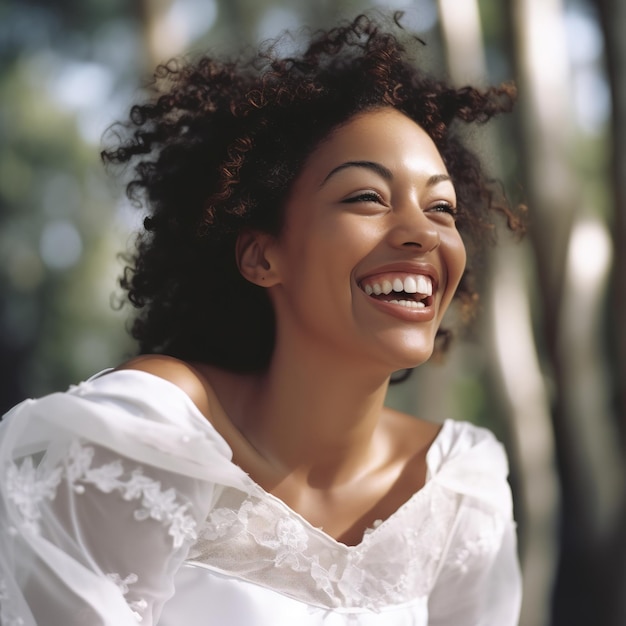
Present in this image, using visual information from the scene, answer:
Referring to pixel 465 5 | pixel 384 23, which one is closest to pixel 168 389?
pixel 384 23

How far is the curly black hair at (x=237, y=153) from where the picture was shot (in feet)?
6.15

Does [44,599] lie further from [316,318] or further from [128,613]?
[316,318]

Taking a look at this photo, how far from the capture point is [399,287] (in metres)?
1.73

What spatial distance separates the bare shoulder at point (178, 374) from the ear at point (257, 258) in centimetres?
24

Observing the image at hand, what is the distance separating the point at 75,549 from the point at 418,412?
2.69 metres

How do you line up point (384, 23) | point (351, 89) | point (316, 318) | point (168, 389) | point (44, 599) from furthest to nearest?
point (384, 23), point (351, 89), point (316, 318), point (168, 389), point (44, 599)

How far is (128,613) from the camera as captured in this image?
1.55 m

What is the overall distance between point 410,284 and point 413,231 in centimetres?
10

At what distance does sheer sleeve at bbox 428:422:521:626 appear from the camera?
209cm

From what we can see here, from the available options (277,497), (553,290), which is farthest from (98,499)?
(553,290)

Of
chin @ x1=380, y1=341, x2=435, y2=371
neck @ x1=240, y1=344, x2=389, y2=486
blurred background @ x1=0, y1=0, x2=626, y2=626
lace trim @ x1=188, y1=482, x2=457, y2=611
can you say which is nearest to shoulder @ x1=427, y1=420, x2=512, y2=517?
lace trim @ x1=188, y1=482, x2=457, y2=611

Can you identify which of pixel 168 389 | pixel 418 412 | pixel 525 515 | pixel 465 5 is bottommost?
pixel 525 515

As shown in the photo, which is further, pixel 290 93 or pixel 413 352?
pixel 290 93

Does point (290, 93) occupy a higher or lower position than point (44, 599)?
higher
